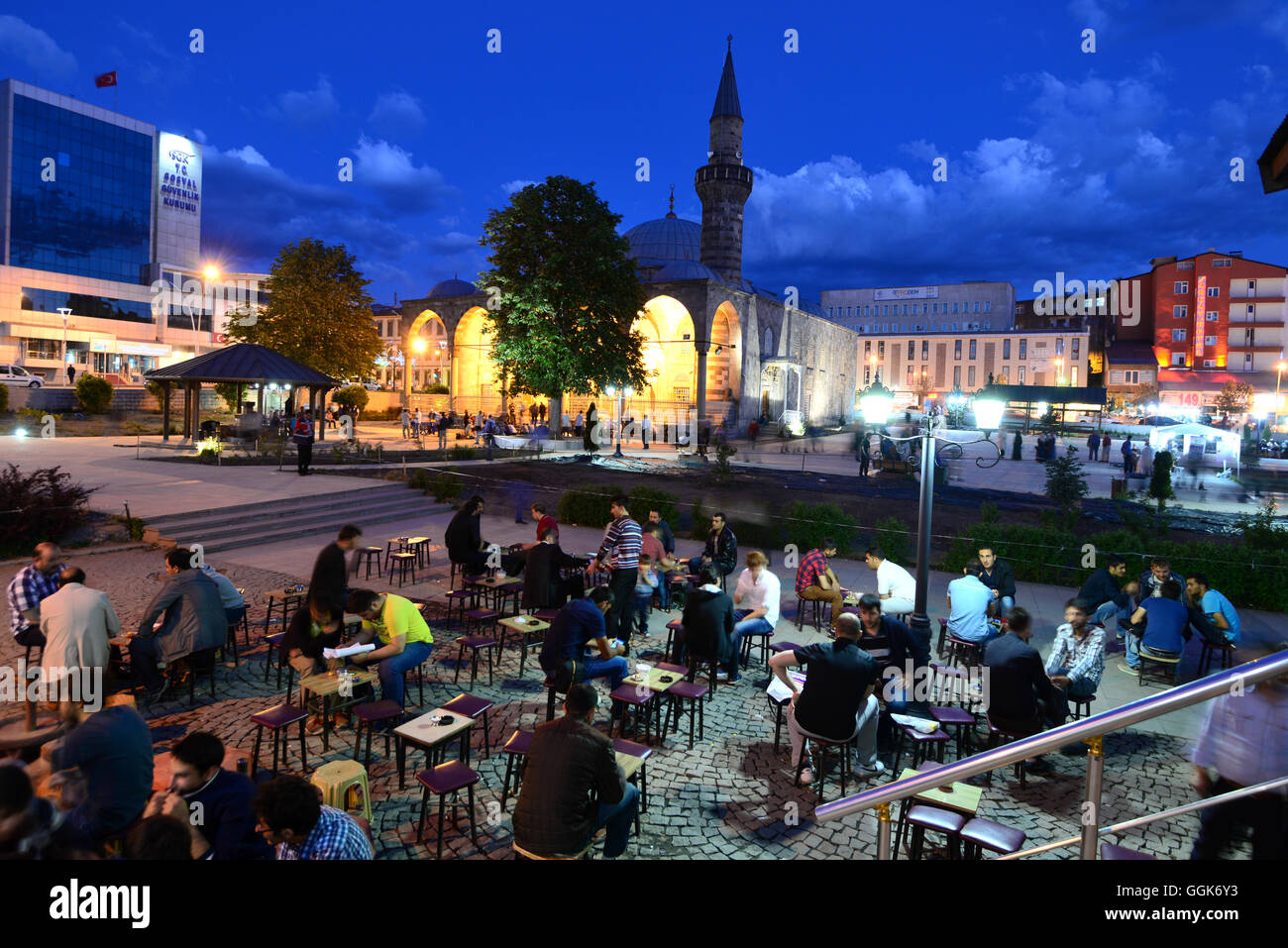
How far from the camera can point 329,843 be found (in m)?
3.55

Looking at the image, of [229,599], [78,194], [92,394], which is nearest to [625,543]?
[229,599]

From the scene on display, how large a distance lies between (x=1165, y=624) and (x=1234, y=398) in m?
64.9

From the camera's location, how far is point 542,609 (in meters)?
8.82

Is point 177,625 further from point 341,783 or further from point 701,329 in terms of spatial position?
point 701,329

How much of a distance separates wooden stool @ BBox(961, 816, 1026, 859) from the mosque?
34901 millimetres

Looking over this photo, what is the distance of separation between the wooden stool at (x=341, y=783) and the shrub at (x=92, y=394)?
3974 cm

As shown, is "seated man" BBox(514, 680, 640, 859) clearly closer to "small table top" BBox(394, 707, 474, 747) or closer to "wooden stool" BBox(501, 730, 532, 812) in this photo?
"wooden stool" BBox(501, 730, 532, 812)

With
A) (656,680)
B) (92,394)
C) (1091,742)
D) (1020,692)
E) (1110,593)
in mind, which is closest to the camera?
(1091,742)

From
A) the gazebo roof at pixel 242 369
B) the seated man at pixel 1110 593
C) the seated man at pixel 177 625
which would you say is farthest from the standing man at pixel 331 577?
the gazebo roof at pixel 242 369

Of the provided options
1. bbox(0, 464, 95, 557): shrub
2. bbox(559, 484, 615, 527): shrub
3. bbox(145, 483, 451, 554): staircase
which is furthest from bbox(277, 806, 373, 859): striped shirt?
bbox(559, 484, 615, 527): shrub

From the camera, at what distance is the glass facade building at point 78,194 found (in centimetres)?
5947

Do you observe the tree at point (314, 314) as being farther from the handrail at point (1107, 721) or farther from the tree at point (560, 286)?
the handrail at point (1107, 721)

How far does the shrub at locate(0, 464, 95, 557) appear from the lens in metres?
12.1
